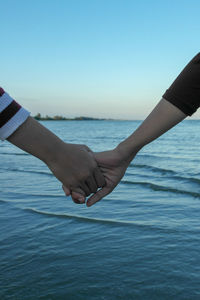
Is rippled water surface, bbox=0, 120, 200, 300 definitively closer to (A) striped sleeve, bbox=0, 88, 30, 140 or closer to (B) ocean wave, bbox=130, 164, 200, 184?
(A) striped sleeve, bbox=0, 88, 30, 140

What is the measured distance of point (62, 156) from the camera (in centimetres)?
247

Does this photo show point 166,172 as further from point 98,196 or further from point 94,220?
point 98,196

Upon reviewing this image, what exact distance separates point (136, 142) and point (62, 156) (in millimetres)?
530

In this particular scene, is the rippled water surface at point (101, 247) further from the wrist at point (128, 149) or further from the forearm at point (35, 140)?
the forearm at point (35, 140)

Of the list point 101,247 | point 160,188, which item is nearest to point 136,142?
point 101,247

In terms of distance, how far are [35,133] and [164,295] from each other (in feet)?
4.81

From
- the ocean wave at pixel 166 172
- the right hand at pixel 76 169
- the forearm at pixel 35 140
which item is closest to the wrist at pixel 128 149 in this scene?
the right hand at pixel 76 169

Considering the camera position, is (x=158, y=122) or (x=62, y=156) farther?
(x=62, y=156)

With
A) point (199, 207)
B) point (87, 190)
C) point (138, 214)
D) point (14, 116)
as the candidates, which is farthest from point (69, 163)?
point (199, 207)

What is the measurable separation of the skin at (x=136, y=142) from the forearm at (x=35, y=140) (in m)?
0.55

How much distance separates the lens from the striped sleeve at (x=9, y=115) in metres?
1.83

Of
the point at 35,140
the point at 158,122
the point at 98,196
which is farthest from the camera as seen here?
the point at 98,196

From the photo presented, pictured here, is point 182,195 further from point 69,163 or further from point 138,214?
point 69,163

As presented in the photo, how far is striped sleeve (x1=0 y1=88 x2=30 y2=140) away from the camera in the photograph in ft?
6.01
